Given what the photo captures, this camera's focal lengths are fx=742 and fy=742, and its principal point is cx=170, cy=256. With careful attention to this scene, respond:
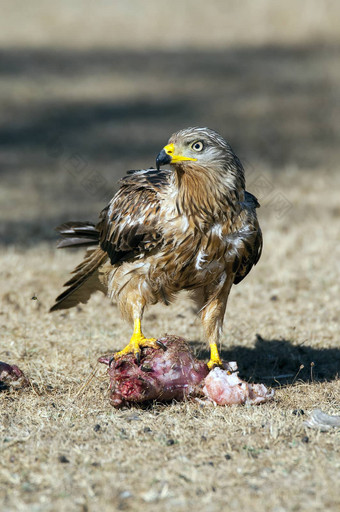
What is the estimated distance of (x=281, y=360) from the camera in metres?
7.01

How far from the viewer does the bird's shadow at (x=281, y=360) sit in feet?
21.5

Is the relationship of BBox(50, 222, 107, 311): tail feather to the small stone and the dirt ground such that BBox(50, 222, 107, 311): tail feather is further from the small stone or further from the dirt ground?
the small stone

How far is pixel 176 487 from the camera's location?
13.3 ft

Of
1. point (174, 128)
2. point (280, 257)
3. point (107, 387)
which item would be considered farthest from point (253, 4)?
point (107, 387)

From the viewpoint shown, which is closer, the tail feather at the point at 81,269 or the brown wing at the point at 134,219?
the brown wing at the point at 134,219

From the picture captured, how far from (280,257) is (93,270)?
4.36m

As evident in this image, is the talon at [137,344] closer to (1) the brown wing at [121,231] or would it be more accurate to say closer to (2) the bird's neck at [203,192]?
(1) the brown wing at [121,231]

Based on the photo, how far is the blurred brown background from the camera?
15.5 meters


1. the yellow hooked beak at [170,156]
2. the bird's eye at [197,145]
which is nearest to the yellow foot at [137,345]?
the yellow hooked beak at [170,156]

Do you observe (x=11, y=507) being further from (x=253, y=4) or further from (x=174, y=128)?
(x=253, y=4)

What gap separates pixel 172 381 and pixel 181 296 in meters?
1.11

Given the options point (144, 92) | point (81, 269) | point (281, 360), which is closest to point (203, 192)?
point (81, 269)

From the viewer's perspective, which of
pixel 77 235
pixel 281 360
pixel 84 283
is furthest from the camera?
pixel 281 360

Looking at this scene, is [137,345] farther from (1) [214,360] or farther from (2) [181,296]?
(2) [181,296]
